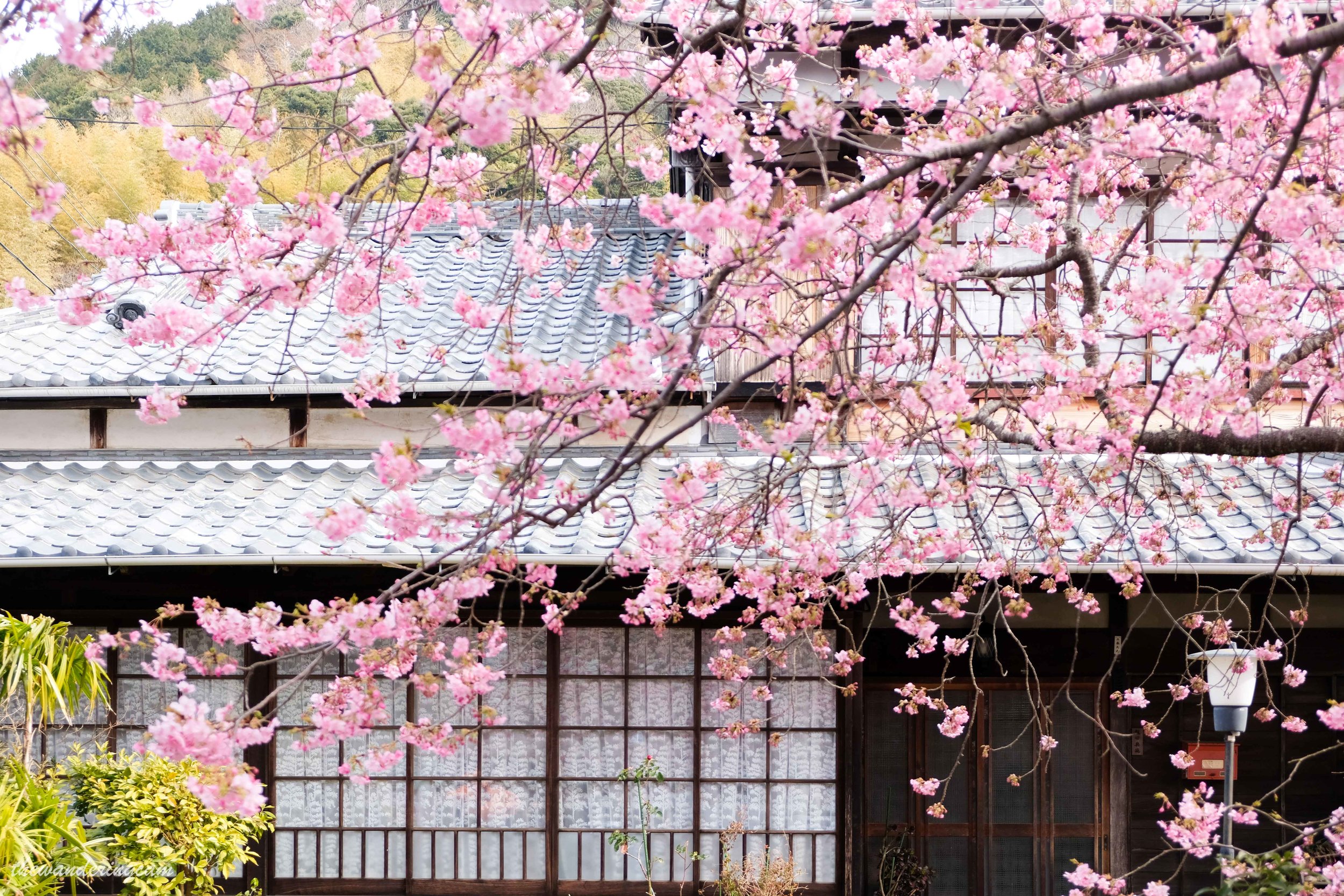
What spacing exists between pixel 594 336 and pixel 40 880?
405 cm

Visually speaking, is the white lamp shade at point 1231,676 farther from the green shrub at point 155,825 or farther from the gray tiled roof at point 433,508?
the green shrub at point 155,825

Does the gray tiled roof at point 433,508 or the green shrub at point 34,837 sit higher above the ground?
the gray tiled roof at point 433,508

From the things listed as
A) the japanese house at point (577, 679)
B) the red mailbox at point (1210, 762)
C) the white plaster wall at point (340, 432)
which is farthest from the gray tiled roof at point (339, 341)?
the red mailbox at point (1210, 762)

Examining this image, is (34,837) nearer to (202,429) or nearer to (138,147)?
(202,429)

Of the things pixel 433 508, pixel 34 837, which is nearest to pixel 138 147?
Answer: pixel 433 508

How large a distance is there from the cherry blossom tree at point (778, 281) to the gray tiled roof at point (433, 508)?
13 centimetres

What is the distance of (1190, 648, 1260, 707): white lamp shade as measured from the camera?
4.75 m

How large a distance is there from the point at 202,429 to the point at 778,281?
473 centimetres

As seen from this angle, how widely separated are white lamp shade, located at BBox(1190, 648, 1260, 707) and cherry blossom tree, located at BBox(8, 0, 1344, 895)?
0.26 feet

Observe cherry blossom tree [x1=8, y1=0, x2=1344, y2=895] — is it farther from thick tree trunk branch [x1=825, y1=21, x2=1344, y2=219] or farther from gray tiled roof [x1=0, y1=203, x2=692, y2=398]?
gray tiled roof [x1=0, y1=203, x2=692, y2=398]

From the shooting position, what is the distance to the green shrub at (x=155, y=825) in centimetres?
521

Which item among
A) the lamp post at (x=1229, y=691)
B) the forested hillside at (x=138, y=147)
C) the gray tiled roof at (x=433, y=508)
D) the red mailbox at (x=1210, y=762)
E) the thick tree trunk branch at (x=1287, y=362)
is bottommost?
the red mailbox at (x=1210, y=762)

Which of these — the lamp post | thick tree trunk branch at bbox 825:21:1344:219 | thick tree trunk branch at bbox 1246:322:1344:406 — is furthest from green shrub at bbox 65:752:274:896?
thick tree trunk branch at bbox 1246:322:1344:406

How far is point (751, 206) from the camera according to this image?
2.44 m
